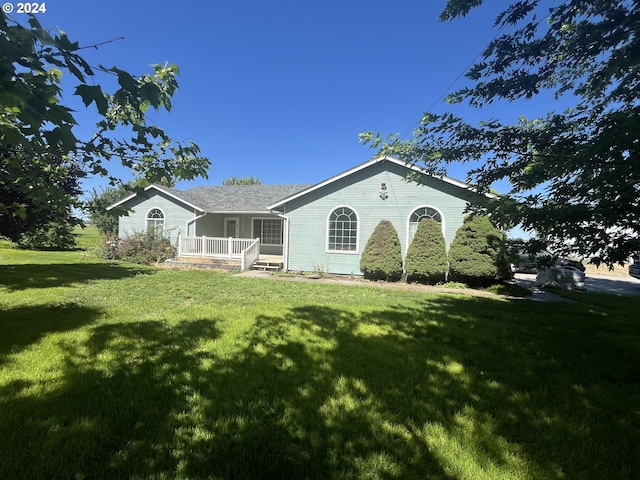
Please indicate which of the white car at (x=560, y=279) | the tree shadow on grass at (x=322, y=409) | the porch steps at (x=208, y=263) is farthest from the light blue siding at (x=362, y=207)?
the tree shadow on grass at (x=322, y=409)

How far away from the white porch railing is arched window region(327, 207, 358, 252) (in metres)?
3.87

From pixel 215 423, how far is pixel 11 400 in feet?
6.17

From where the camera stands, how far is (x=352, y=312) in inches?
263

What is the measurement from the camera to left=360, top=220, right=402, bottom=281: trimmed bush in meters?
12.4

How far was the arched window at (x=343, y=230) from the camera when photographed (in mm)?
13898

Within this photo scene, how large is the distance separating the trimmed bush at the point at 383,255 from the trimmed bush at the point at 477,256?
1993mm

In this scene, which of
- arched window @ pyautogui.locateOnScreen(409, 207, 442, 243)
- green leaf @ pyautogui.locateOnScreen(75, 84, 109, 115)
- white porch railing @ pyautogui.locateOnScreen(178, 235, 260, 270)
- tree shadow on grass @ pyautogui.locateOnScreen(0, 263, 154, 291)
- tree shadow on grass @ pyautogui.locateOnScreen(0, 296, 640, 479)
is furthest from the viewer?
white porch railing @ pyautogui.locateOnScreen(178, 235, 260, 270)

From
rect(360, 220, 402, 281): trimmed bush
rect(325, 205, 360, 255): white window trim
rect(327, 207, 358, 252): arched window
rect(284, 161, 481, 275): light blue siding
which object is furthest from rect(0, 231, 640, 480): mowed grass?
rect(327, 207, 358, 252): arched window

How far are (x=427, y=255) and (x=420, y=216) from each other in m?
1.87

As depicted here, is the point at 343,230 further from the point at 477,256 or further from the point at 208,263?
the point at 208,263

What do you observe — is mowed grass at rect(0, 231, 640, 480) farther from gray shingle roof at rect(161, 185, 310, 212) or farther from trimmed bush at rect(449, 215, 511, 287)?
gray shingle roof at rect(161, 185, 310, 212)

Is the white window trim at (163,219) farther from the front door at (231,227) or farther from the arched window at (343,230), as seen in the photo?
the arched window at (343,230)

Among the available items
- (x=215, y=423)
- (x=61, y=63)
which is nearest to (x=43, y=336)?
(x=215, y=423)

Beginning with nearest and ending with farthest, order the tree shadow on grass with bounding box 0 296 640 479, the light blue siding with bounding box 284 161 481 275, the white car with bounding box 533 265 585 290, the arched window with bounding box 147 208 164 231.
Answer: the tree shadow on grass with bounding box 0 296 640 479 → the white car with bounding box 533 265 585 290 → the light blue siding with bounding box 284 161 481 275 → the arched window with bounding box 147 208 164 231
